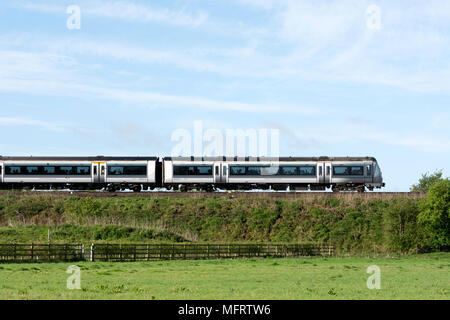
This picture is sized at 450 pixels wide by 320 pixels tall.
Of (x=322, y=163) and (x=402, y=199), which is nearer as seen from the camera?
(x=402, y=199)

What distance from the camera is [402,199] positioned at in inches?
2351

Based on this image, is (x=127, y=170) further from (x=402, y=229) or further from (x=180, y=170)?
(x=402, y=229)

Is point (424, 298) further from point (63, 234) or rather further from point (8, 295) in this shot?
point (63, 234)

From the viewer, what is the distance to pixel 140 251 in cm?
4422

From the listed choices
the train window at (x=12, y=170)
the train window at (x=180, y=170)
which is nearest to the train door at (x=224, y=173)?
the train window at (x=180, y=170)

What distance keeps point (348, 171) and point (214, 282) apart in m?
39.4

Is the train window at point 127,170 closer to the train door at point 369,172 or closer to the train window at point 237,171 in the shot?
the train window at point 237,171

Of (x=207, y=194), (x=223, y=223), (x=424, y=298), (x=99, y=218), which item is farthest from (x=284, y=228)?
(x=424, y=298)

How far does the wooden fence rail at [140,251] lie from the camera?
40.1 m

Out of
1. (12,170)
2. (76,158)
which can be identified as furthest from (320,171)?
(12,170)

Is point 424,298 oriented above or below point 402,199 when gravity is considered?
below

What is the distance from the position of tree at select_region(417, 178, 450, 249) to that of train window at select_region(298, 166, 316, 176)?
11.4 metres

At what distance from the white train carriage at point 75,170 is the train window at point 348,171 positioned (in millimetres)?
18712
